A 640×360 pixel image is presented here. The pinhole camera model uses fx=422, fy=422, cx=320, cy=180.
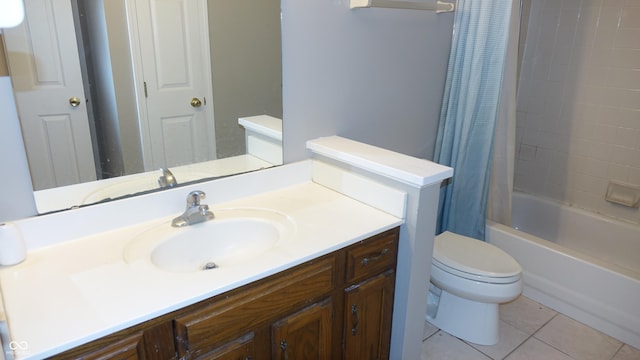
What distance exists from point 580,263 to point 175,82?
77.7 inches

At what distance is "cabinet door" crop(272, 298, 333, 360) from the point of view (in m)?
1.18

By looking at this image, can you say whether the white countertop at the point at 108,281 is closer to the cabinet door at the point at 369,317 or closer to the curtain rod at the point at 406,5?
the cabinet door at the point at 369,317

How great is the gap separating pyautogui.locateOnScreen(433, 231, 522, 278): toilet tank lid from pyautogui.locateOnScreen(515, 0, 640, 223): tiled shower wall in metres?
1.11

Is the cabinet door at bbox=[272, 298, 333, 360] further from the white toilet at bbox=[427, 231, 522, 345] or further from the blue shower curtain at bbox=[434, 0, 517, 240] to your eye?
the blue shower curtain at bbox=[434, 0, 517, 240]

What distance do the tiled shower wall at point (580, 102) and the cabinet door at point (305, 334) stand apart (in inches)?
84.3

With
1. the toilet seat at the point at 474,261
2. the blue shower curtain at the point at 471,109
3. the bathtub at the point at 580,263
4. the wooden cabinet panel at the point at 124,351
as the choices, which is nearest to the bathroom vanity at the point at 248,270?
the wooden cabinet panel at the point at 124,351

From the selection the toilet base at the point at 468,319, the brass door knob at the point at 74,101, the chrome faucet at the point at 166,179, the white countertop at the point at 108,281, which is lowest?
the toilet base at the point at 468,319

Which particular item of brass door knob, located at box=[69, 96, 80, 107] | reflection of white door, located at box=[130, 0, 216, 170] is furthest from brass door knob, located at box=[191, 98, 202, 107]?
brass door knob, located at box=[69, 96, 80, 107]

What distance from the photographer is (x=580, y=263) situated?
2.02 metres

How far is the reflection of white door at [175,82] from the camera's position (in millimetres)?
1312

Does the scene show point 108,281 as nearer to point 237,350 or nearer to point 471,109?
point 237,350

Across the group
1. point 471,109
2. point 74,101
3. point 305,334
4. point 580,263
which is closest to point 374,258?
point 305,334

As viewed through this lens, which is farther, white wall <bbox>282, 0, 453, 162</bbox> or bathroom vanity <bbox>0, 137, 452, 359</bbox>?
white wall <bbox>282, 0, 453, 162</bbox>

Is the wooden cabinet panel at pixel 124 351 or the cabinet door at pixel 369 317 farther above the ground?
the wooden cabinet panel at pixel 124 351
